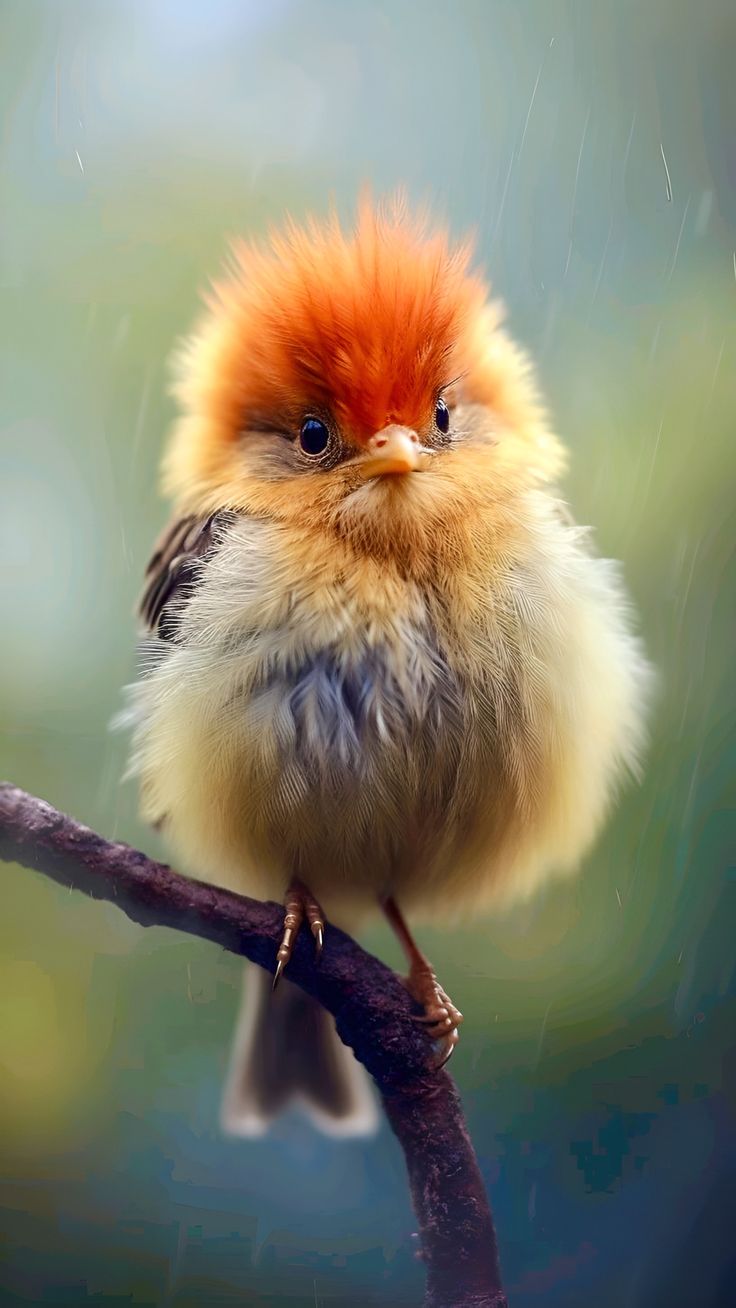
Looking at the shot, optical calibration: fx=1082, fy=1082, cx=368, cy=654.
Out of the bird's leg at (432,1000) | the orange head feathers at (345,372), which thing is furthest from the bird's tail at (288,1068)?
the orange head feathers at (345,372)

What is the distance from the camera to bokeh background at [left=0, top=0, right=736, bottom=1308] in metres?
1.07

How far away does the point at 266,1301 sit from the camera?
41.4 inches

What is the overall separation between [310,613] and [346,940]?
322 mm

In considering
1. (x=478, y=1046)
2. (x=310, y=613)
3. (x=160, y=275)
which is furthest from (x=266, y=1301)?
(x=160, y=275)

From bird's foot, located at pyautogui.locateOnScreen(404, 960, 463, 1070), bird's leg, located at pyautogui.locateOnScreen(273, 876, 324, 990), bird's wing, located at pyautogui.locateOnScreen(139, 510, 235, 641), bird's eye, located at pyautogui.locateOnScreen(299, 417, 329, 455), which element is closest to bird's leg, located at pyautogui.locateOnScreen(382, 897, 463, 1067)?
bird's foot, located at pyautogui.locateOnScreen(404, 960, 463, 1070)

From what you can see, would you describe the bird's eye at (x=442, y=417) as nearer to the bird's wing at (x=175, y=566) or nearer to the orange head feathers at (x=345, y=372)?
the orange head feathers at (x=345, y=372)

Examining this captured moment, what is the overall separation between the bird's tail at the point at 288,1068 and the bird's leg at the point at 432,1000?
118 mm

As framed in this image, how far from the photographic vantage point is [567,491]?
1.24 metres

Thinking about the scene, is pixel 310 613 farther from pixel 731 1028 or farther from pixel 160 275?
pixel 731 1028

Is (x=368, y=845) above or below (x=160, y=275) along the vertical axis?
below

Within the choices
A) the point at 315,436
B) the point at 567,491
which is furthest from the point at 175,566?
the point at 567,491

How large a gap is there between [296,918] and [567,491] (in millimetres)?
564

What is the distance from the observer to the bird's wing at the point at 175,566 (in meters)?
1.16

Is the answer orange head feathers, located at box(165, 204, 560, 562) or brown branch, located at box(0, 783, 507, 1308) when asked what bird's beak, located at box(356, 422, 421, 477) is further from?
brown branch, located at box(0, 783, 507, 1308)
